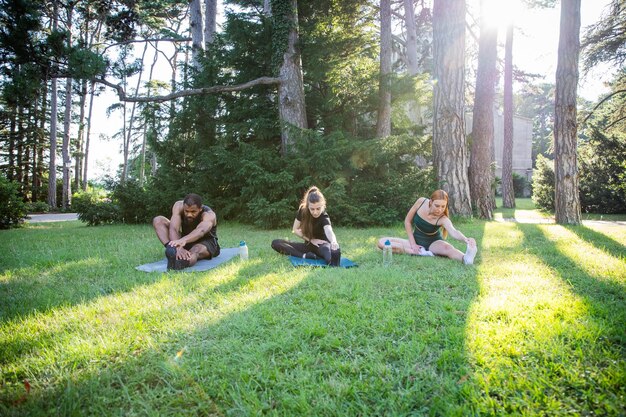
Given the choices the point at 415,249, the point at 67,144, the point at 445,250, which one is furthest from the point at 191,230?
the point at 67,144

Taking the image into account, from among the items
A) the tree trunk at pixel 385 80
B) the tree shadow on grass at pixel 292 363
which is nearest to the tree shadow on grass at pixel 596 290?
the tree shadow on grass at pixel 292 363

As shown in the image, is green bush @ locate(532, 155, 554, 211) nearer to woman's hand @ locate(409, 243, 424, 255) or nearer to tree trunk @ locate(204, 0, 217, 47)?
woman's hand @ locate(409, 243, 424, 255)

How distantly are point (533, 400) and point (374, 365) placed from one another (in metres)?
0.91

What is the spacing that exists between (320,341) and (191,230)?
3958 millimetres

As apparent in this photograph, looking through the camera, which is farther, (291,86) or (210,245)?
(291,86)

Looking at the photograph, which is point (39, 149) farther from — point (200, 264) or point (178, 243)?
point (200, 264)

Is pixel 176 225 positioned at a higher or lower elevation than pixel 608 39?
lower

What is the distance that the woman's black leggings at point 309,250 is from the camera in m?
4.94

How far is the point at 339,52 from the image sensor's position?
35.0 feet

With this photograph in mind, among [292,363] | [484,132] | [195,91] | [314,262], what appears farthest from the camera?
[484,132]

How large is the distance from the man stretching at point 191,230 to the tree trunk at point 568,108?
953 cm

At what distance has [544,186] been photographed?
14898 mm

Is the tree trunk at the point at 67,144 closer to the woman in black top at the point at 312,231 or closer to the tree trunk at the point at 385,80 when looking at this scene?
the tree trunk at the point at 385,80

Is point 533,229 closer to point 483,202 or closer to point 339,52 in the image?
point 483,202
